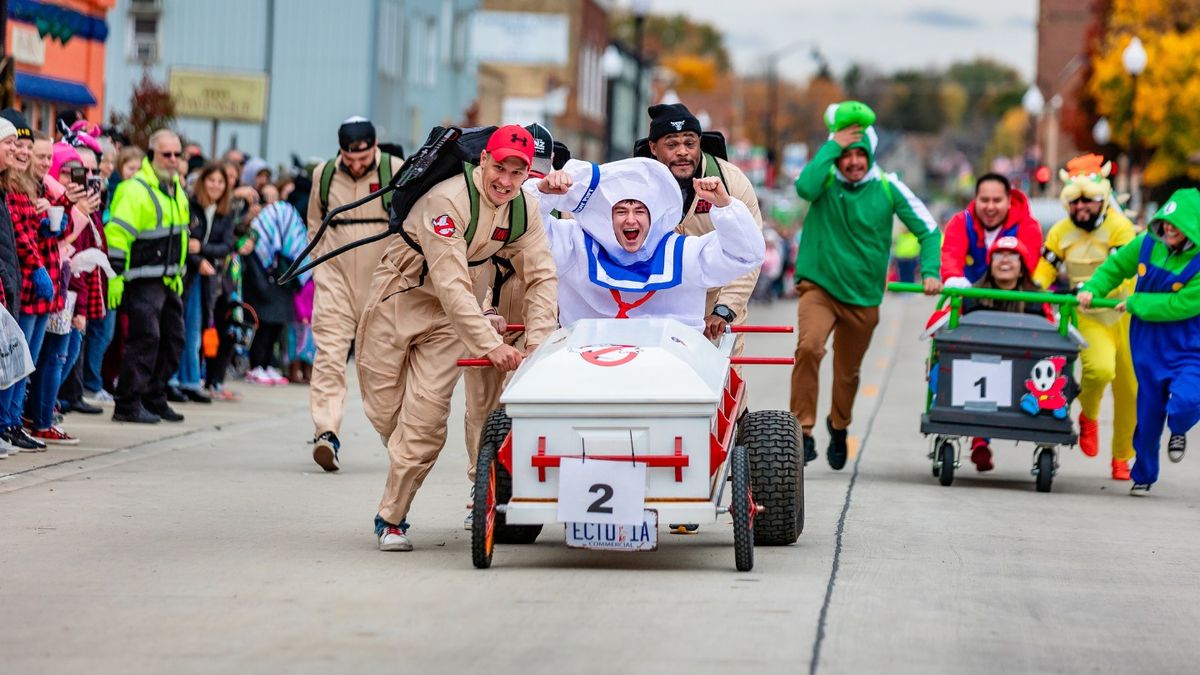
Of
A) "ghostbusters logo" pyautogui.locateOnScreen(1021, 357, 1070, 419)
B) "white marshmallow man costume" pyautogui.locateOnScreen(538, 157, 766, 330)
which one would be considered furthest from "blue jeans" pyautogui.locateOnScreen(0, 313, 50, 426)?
"ghostbusters logo" pyautogui.locateOnScreen(1021, 357, 1070, 419)

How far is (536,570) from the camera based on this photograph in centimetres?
860

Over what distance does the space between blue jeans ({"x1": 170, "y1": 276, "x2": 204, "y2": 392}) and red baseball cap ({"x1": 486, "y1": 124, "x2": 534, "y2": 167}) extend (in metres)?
8.13

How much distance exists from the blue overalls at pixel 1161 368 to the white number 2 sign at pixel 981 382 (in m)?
0.76

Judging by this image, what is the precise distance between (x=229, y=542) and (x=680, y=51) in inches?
5874

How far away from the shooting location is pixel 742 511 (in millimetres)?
8281

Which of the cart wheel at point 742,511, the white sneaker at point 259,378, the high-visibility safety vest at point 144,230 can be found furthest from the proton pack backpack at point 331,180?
the white sneaker at point 259,378

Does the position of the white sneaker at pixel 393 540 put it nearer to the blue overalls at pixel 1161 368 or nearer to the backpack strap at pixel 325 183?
the backpack strap at pixel 325 183

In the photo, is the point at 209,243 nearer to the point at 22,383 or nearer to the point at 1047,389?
the point at 22,383

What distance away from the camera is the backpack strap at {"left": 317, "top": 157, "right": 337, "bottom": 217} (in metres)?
12.8

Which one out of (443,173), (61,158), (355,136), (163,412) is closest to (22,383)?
(61,158)

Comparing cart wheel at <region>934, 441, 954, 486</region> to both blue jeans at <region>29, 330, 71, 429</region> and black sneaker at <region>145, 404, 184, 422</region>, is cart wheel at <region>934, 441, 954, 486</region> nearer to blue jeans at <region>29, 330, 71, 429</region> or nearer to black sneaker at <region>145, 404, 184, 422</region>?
blue jeans at <region>29, 330, 71, 429</region>

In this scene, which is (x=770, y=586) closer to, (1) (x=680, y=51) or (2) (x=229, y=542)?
(2) (x=229, y=542)

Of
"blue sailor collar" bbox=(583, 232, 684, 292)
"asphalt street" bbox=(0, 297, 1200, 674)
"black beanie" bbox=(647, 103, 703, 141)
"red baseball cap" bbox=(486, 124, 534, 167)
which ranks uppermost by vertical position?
"black beanie" bbox=(647, 103, 703, 141)

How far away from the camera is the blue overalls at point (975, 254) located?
13.2m
